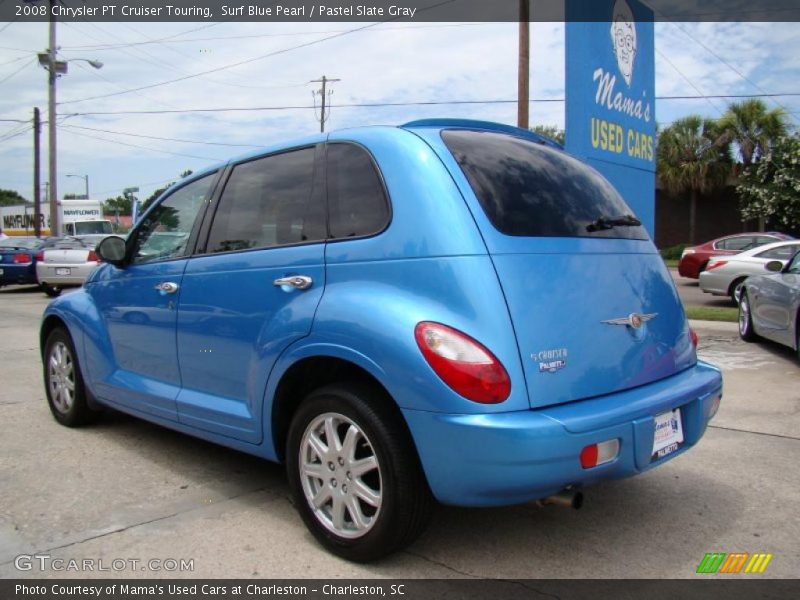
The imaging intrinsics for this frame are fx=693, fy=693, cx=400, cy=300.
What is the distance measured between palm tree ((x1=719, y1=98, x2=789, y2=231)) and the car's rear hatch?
28.3 meters

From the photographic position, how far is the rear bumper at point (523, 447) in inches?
96.9

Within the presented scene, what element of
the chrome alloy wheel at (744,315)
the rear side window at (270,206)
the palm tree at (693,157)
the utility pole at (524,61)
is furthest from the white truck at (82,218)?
the rear side window at (270,206)

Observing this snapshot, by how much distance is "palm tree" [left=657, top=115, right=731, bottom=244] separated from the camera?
29531mm

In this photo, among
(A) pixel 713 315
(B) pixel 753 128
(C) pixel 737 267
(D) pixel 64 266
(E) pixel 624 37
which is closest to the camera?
(E) pixel 624 37

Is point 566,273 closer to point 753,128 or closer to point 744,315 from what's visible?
point 744,315

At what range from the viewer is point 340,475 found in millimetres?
2920

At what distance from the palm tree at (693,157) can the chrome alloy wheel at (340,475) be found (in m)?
30.0

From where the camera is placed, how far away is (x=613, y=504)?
356 centimetres

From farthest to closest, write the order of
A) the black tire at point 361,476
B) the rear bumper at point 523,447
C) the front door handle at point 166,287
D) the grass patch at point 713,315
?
the grass patch at point 713,315, the front door handle at point 166,287, the black tire at point 361,476, the rear bumper at point 523,447

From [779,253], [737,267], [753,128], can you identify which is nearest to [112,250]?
[737,267]

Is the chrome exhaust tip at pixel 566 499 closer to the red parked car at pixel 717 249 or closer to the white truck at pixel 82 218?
the red parked car at pixel 717 249

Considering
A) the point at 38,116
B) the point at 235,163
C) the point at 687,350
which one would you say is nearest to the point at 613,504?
the point at 687,350

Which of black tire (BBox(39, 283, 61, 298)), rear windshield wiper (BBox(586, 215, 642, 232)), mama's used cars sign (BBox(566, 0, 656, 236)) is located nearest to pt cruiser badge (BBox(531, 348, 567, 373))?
rear windshield wiper (BBox(586, 215, 642, 232))

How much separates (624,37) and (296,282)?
314 inches
